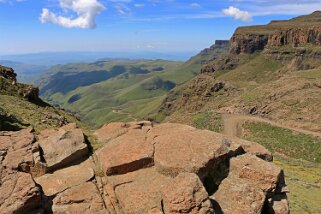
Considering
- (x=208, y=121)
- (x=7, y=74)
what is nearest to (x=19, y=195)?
(x=7, y=74)

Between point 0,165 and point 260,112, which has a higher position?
point 0,165

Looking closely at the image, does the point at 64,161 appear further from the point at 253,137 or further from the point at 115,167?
the point at 253,137

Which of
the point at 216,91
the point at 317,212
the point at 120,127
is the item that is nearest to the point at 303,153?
the point at 317,212

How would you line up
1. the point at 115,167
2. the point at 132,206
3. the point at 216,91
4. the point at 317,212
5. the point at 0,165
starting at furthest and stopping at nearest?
the point at 216,91, the point at 317,212, the point at 115,167, the point at 0,165, the point at 132,206

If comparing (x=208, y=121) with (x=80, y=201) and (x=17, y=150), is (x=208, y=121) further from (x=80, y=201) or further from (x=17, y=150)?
(x=80, y=201)

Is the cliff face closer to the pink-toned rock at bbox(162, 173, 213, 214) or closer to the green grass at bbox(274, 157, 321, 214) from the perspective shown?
the green grass at bbox(274, 157, 321, 214)

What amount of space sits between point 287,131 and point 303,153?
1565cm

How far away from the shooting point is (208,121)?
11131cm

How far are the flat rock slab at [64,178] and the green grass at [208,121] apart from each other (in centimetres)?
8135

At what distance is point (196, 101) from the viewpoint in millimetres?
191250

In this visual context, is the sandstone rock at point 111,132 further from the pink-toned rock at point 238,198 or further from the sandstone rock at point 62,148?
the pink-toned rock at point 238,198

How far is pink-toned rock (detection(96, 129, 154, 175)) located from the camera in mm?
22375

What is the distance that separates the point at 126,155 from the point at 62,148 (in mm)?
4578

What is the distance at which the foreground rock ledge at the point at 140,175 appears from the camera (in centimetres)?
1870
